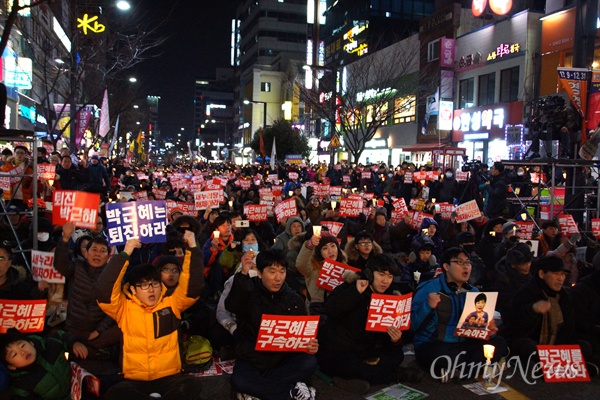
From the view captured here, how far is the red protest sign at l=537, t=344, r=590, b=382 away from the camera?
5098 mm

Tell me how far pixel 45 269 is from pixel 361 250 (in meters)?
3.54

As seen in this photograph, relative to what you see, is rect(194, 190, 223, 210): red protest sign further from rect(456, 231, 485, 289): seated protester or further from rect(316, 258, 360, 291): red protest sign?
rect(316, 258, 360, 291): red protest sign

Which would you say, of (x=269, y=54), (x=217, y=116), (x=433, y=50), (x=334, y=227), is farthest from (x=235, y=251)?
(x=217, y=116)

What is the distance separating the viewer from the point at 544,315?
5.34 metres

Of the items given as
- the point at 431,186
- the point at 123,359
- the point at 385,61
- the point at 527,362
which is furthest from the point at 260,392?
the point at 385,61

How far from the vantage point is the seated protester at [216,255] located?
6820 millimetres

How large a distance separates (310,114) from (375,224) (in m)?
47.9

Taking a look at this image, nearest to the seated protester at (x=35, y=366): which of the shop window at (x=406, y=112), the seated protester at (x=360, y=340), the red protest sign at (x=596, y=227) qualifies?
the seated protester at (x=360, y=340)

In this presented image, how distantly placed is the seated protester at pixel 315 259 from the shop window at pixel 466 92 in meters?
27.4

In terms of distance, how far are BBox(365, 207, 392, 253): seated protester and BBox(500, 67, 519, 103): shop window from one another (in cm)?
2090

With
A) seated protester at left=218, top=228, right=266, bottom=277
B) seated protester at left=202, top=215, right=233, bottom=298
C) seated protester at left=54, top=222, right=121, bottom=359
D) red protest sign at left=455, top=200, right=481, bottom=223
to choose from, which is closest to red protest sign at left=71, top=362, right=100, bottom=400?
seated protester at left=54, top=222, right=121, bottom=359

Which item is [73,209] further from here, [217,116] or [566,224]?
[217,116]

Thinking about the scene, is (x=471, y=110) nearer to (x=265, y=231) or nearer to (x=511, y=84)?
(x=511, y=84)

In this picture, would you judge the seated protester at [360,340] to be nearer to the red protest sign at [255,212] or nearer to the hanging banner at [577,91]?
the red protest sign at [255,212]
